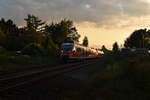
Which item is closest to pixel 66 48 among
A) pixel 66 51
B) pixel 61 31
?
pixel 66 51

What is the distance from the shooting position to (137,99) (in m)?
8.19

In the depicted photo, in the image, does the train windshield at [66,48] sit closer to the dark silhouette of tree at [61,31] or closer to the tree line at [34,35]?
the tree line at [34,35]

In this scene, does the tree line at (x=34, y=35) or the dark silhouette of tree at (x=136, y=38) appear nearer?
the tree line at (x=34, y=35)

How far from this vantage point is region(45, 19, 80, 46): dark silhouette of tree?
9569cm

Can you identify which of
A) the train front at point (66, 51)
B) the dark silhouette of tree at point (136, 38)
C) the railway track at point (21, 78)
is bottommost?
the railway track at point (21, 78)

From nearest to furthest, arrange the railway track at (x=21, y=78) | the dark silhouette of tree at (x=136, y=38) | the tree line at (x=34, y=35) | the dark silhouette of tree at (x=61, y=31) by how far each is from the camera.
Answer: the railway track at (x=21, y=78), the tree line at (x=34, y=35), the dark silhouette of tree at (x=61, y=31), the dark silhouette of tree at (x=136, y=38)

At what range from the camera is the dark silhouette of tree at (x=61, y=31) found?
9569cm

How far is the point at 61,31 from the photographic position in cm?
10100

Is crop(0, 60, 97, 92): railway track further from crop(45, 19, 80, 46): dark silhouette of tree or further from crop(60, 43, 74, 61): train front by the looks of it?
crop(45, 19, 80, 46): dark silhouette of tree

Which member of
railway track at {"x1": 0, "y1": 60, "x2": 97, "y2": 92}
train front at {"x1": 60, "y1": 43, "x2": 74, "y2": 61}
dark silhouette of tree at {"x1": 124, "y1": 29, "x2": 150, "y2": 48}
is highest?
dark silhouette of tree at {"x1": 124, "y1": 29, "x2": 150, "y2": 48}

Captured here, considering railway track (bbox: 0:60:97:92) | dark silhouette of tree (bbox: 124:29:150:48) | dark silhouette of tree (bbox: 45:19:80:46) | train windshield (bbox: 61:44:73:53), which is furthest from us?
dark silhouette of tree (bbox: 124:29:150:48)

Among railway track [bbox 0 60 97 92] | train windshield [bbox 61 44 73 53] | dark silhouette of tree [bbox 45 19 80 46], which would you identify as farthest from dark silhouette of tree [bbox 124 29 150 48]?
railway track [bbox 0 60 97 92]

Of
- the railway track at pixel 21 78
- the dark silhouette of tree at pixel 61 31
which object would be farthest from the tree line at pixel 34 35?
the railway track at pixel 21 78

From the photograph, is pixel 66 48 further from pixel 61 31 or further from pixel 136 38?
pixel 136 38
